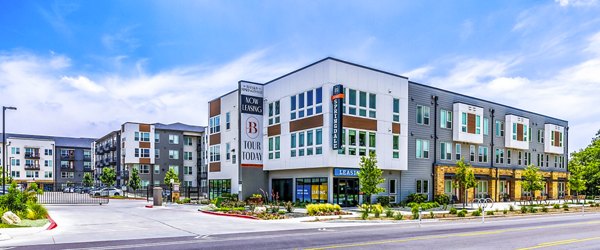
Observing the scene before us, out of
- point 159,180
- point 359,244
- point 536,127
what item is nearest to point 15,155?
point 159,180

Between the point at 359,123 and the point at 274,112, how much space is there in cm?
826

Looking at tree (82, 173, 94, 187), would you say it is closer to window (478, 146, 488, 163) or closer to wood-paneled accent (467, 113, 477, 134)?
window (478, 146, 488, 163)

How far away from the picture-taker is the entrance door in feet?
113

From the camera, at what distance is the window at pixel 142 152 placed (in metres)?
75.7

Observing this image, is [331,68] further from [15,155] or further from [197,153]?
[15,155]

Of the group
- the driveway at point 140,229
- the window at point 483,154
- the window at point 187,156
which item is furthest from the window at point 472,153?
the window at point 187,156

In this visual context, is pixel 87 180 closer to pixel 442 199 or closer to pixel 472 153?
pixel 472 153

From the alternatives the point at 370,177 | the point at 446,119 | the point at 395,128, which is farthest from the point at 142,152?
the point at 370,177

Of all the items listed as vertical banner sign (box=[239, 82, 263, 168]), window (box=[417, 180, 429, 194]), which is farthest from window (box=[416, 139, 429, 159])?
vertical banner sign (box=[239, 82, 263, 168])

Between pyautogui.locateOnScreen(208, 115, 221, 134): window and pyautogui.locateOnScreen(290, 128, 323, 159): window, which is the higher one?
pyautogui.locateOnScreen(208, 115, 221, 134): window

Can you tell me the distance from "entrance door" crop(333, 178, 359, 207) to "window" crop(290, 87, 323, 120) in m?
5.38

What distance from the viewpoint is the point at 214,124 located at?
4678cm

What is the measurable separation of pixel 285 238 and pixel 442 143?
2849cm

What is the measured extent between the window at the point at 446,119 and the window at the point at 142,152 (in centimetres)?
5101
